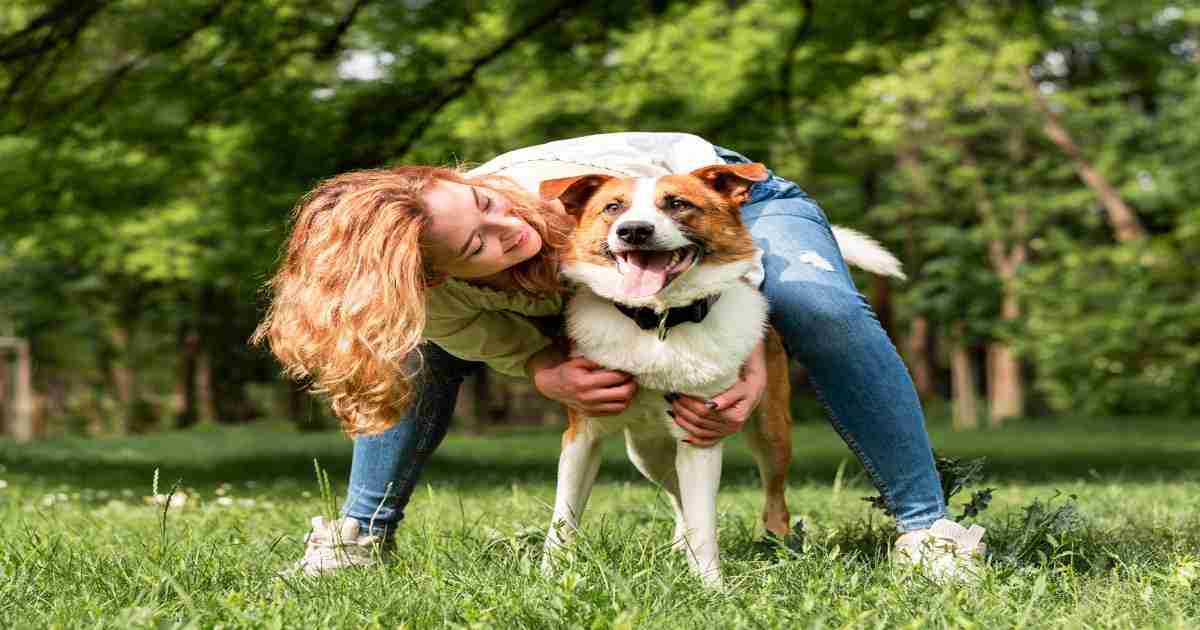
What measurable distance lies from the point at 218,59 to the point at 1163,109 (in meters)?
15.5

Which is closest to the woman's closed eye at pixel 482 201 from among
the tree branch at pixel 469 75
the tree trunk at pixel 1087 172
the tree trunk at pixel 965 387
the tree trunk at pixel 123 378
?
the tree branch at pixel 469 75

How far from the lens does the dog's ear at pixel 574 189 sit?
3.05 meters

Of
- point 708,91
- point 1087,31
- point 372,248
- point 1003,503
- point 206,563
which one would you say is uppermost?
point 1087,31

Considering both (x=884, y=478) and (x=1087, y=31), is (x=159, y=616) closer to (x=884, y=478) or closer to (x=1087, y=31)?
(x=884, y=478)

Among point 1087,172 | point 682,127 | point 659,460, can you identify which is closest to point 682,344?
point 659,460

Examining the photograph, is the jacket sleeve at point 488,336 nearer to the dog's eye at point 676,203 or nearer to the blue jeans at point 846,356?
the blue jeans at point 846,356

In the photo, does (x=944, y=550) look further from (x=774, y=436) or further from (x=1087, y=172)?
(x=1087, y=172)

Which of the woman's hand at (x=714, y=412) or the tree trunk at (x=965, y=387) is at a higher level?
the woman's hand at (x=714, y=412)

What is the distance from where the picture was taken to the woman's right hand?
3025mm

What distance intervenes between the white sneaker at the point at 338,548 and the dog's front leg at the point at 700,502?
805mm

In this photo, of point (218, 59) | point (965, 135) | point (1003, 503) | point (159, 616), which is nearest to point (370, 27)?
point (218, 59)

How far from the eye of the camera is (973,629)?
2354 mm

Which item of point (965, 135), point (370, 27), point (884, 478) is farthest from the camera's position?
point (965, 135)

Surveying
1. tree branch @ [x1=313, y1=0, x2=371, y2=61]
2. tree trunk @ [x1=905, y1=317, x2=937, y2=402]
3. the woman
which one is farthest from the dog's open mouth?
tree trunk @ [x1=905, y1=317, x2=937, y2=402]
